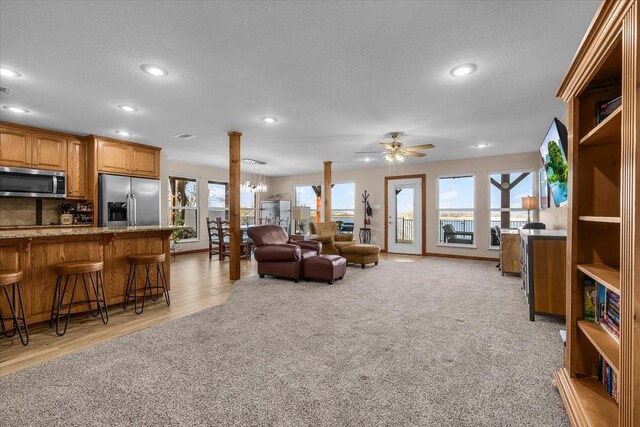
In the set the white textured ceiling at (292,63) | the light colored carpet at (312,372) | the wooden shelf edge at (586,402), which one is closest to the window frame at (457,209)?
the white textured ceiling at (292,63)

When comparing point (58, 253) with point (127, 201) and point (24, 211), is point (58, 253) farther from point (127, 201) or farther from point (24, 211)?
point (24, 211)

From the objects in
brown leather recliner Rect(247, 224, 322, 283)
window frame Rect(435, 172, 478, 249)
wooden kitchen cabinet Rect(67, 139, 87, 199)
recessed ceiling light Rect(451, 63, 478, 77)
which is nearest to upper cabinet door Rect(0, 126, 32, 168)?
wooden kitchen cabinet Rect(67, 139, 87, 199)

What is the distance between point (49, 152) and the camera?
489cm

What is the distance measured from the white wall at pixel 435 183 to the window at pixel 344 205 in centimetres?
24

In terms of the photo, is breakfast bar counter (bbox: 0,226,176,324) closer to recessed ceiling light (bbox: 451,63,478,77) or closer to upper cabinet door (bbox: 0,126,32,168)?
upper cabinet door (bbox: 0,126,32,168)

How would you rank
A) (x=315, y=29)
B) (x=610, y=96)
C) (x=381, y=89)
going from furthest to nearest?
1. (x=381, y=89)
2. (x=315, y=29)
3. (x=610, y=96)

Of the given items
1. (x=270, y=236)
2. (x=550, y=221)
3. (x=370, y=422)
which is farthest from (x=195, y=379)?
(x=550, y=221)

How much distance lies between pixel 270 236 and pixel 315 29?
3.64 metres

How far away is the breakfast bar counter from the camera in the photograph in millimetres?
2758

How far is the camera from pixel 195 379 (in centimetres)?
195

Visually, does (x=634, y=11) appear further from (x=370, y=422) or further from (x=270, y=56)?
(x=270, y=56)

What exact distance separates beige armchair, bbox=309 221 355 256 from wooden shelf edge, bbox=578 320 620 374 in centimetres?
476

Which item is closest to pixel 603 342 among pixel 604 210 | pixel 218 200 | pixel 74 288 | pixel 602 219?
pixel 602 219

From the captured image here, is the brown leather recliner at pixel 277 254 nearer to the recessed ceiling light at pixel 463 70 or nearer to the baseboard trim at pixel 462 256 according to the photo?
the recessed ceiling light at pixel 463 70
